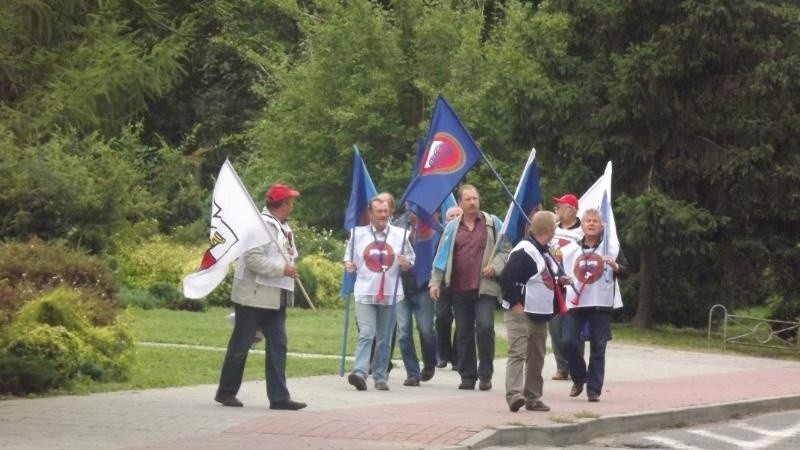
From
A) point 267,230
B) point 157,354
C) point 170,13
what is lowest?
point 157,354

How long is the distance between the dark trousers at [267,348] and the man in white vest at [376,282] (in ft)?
6.00

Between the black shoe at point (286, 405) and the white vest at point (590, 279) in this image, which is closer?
the black shoe at point (286, 405)

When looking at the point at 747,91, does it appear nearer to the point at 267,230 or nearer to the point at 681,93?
the point at 681,93

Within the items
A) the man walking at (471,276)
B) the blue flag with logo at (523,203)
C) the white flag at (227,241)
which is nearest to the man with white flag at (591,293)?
the blue flag with logo at (523,203)

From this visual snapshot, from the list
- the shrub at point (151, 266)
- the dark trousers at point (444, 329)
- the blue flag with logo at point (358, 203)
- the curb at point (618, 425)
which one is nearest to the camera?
the curb at point (618, 425)

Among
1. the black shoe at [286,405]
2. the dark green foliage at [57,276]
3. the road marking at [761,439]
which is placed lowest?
the road marking at [761,439]

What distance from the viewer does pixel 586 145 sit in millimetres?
26734

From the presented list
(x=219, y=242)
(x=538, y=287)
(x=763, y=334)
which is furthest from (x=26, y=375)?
(x=763, y=334)

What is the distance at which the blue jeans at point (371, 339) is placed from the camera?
14.8m

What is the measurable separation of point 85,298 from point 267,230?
3305mm

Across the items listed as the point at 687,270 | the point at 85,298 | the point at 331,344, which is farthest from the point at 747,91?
the point at 85,298

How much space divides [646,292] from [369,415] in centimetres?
1632

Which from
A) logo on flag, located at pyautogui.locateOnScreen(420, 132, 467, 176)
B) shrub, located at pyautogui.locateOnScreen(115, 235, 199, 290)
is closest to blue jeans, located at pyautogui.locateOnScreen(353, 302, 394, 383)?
logo on flag, located at pyautogui.locateOnScreen(420, 132, 467, 176)

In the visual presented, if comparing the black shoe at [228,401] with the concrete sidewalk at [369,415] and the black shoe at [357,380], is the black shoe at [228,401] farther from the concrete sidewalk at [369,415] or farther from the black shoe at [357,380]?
the black shoe at [357,380]
